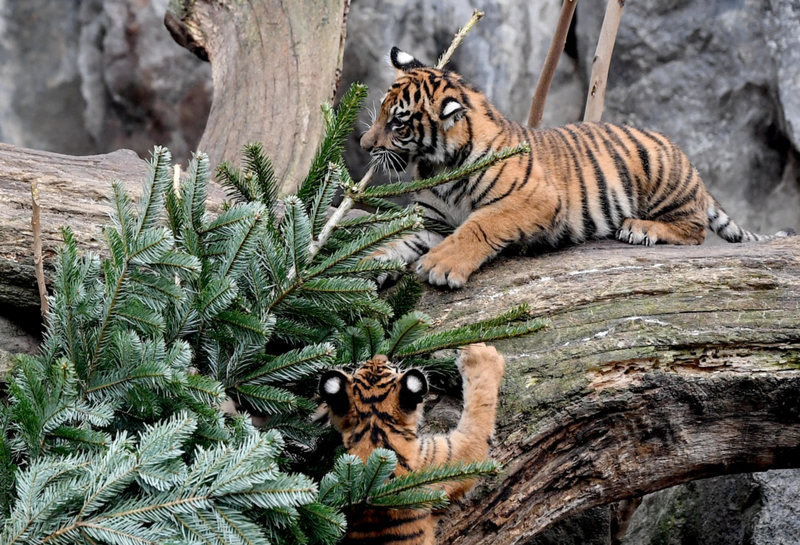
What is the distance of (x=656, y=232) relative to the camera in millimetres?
3965

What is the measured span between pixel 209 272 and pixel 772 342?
7.08 feet

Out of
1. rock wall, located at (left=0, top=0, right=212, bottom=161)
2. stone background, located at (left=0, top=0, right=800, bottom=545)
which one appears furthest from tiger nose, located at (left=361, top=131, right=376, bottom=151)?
rock wall, located at (left=0, top=0, right=212, bottom=161)

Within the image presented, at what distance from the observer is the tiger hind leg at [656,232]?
12.9ft

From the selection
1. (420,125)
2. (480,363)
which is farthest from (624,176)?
(480,363)

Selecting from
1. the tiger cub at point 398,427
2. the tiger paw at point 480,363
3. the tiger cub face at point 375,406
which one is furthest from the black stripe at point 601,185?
the tiger cub face at point 375,406

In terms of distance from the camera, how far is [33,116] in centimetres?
946

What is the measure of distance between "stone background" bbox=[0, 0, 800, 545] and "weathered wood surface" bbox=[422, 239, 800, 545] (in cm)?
515

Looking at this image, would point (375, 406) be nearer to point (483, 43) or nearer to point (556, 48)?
point (556, 48)

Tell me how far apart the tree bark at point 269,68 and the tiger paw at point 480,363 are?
6.10 ft

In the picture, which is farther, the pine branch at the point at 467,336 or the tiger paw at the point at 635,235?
the tiger paw at the point at 635,235

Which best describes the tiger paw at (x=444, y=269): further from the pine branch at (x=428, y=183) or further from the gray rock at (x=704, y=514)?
the gray rock at (x=704, y=514)

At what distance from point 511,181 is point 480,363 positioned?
47.7 inches

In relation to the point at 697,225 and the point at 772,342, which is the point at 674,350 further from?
the point at 697,225

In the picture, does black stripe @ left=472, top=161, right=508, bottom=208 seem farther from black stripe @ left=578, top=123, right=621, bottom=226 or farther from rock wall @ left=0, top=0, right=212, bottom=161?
rock wall @ left=0, top=0, right=212, bottom=161
